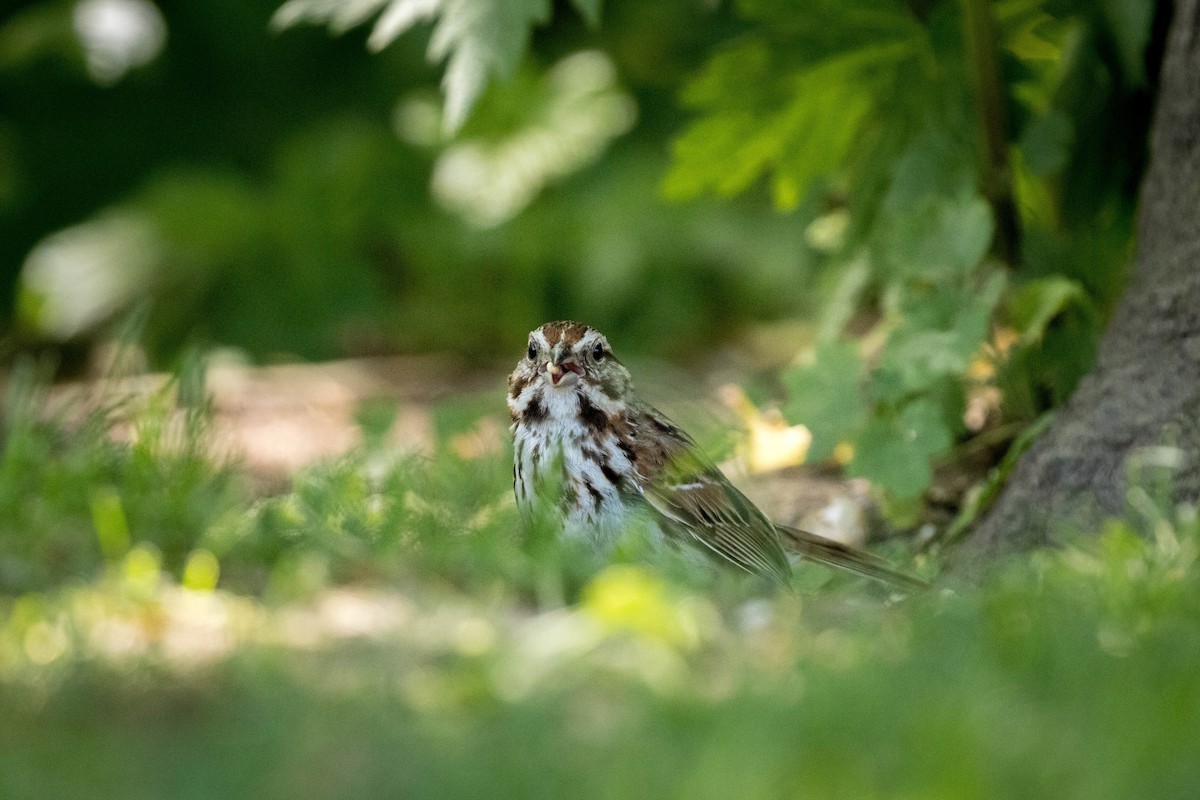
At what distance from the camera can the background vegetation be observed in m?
2.09

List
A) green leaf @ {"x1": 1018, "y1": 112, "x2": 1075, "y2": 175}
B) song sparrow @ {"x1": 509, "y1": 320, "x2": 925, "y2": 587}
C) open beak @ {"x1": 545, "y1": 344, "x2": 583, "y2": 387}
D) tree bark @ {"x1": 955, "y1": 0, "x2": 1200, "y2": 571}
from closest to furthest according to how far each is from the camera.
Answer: tree bark @ {"x1": 955, "y1": 0, "x2": 1200, "y2": 571} → song sparrow @ {"x1": 509, "y1": 320, "x2": 925, "y2": 587} → open beak @ {"x1": 545, "y1": 344, "x2": 583, "y2": 387} → green leaf @ {"x1": 1018, "y1": 112, "x2": 1075, "y2": 175}

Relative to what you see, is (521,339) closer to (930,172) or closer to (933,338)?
(930,172)

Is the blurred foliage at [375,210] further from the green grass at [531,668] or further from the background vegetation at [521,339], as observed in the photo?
the green grass at [531,668]

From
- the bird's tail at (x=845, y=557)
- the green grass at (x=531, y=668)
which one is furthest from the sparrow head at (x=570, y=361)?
the green grass at (x=531, y=668)

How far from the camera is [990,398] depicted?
4715 millimetres

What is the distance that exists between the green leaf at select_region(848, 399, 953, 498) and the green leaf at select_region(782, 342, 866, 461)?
0.21 feet

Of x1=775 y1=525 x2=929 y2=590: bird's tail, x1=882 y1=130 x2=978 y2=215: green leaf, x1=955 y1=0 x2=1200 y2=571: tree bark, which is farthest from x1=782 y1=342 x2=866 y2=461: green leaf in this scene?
x1=882 y1=130 x2=978 y2=215: green leaf

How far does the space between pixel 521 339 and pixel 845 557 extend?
4.16 meters

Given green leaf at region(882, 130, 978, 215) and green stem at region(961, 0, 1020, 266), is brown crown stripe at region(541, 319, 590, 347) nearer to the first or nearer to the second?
green leaf at region(882, 130, 978, 215)

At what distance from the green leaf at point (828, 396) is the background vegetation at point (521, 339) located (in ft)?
0.04

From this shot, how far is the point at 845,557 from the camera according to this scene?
3801 mm

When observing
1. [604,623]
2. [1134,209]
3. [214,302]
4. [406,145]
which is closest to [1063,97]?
[1134,209]

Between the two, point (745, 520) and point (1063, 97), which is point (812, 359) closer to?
point (745, 520)

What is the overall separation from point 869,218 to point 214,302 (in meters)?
4.08
